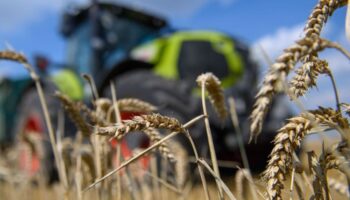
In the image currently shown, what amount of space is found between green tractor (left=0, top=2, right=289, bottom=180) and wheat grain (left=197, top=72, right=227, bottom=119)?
2.56 m

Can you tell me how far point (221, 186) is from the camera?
30.2 inches

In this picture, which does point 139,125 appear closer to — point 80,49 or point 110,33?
point 110,33

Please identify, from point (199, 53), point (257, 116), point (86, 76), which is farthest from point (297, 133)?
point (199, 53)

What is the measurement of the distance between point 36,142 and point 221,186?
157 centimetres

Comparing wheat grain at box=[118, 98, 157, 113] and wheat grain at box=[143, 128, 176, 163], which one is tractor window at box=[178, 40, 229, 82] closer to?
wheat grain at box=[118, 98, 157, 113]

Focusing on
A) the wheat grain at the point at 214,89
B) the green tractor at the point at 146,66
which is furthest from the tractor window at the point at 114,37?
the wheat grain at the point at 214,89

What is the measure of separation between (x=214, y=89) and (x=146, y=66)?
3531 millimetres

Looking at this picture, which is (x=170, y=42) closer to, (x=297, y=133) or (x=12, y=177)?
(x=12, y=177)

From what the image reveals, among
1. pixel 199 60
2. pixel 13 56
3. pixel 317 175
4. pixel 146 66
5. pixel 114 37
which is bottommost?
pixel 317 175

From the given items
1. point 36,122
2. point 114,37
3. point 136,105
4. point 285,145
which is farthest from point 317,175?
point 36,122

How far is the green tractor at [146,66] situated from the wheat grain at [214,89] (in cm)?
256

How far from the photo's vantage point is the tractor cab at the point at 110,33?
16.4 ft

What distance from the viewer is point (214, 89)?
956 millimetres

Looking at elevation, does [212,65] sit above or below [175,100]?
above
